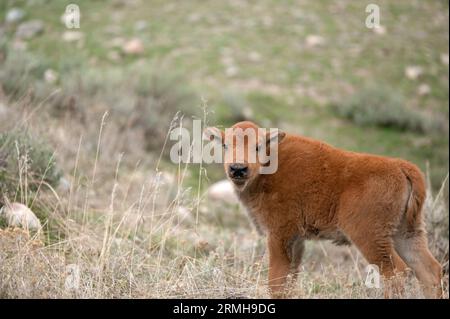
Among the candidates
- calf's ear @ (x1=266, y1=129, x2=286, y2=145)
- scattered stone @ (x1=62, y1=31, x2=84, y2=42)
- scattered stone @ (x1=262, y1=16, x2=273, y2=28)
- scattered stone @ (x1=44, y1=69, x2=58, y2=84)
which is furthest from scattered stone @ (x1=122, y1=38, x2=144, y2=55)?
calf's ear @ (x1=266, y1=129, x2=286, y2=145)

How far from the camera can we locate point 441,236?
30.3ft

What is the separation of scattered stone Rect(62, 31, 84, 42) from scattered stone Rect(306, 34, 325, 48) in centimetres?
543

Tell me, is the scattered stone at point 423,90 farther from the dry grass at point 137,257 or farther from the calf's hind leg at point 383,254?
the calf's hind leg at point 383,254

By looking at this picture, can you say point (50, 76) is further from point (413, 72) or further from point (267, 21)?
point (413, 72)

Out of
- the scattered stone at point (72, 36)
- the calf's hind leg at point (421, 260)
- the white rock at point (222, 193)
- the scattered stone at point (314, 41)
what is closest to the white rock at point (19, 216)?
the calf's hind leg at point (421, 260)

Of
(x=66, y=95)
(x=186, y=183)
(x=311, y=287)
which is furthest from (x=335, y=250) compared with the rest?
(x=66, y=95)

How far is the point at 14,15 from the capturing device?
17.5 m

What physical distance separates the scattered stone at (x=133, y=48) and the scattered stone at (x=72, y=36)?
46.8 inches

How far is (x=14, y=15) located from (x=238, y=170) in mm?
12841

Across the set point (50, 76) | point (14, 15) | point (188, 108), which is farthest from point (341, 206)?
point (14, 15)

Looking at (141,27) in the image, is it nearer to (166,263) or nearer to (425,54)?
(425,54)

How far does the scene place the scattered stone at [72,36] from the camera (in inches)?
661
